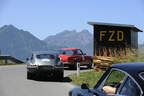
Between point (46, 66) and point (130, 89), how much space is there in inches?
477

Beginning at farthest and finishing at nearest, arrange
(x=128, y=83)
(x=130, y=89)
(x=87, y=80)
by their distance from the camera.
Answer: (x=87, y=80) < (x=128, y=83) < (x=130, y=89)

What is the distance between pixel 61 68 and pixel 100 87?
37.2 ft

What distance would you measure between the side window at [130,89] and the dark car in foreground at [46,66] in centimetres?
1190

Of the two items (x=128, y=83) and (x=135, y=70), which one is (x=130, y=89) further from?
(x=135, y=70)

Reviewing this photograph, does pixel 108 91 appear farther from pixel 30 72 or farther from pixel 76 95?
pixel 30 72

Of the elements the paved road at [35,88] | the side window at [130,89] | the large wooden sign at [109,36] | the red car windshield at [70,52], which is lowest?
the paved road at [35,88]

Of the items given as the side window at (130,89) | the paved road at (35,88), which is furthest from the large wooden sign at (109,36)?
the side window at (130,89)

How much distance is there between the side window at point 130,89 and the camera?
12.8 feet

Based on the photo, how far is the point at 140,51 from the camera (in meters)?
15.2

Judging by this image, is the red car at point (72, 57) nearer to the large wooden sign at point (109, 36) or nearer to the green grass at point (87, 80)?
the large wooden sign at point (109, 36)

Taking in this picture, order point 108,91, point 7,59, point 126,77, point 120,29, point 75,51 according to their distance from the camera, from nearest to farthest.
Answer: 1. point 126,77
2. point 108,91
3. point 75,51
4. point 120,29
5. point 7,59

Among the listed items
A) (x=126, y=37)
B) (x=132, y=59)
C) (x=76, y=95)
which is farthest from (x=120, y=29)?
(x=76, y=95)

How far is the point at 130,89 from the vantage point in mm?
4113

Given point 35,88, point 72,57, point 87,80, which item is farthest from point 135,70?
point 72,57
